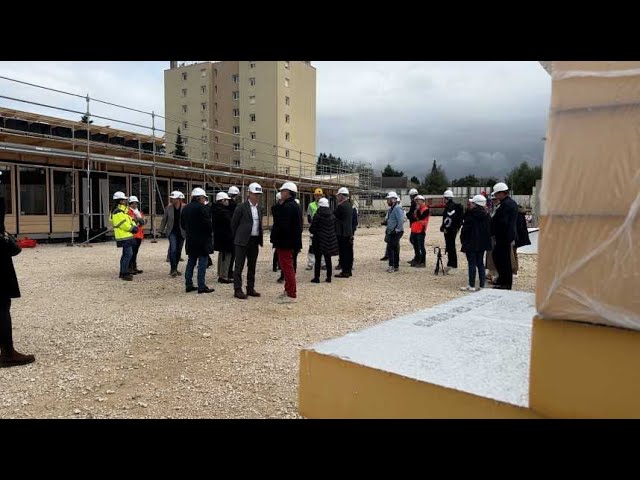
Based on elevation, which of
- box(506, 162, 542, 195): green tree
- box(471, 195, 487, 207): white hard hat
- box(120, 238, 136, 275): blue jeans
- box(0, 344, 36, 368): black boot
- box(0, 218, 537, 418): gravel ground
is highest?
box(506, 162, 542, 195): green tree

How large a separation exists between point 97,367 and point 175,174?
16.6 metres

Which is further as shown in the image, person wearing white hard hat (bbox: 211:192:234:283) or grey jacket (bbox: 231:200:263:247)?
person wearing white hard hat (bbox: 211:192:234:283)

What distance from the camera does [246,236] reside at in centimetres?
716

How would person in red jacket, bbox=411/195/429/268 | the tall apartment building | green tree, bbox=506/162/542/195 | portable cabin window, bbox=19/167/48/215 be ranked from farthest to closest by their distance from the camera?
green tree, bbox=506/162/542/195
the tall apartment building
portable cabin window, bbox=19/167/48/215
person in red jacket, bbox=411/195/429/268

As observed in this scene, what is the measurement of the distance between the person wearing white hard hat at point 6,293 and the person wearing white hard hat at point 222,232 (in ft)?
14.9

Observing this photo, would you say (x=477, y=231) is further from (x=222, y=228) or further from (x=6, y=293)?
(x=6, y=293)

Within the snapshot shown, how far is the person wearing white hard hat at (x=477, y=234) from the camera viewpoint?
7.70m

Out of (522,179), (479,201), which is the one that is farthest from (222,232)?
(522,179)

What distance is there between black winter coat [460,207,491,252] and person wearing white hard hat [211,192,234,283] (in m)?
4.19

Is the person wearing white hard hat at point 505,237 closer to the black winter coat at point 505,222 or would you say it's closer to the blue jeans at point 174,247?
the black winter coat at point 505,222

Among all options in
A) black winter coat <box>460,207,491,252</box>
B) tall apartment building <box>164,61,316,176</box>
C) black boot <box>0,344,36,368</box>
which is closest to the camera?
black boot <box>0,344,36,368</box>

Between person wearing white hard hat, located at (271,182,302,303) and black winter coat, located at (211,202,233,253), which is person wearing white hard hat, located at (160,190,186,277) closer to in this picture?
black winter coat, located at (211,202,233,253)

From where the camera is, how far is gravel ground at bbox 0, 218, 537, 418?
11.3ft

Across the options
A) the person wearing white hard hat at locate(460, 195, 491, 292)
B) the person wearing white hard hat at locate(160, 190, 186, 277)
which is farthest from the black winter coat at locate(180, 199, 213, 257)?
the person wearing white hard hat at locate(460, 195, 491, 292)
